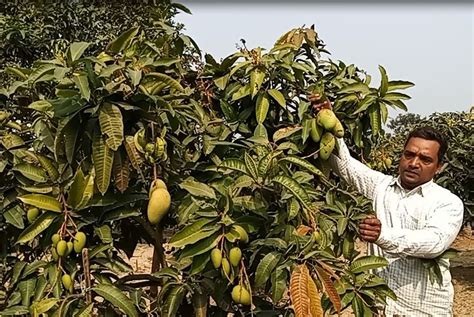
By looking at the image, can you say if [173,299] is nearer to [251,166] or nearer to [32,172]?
[251,166]

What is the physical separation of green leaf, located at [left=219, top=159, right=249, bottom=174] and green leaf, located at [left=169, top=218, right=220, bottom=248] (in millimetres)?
181

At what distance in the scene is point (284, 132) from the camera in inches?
76.0

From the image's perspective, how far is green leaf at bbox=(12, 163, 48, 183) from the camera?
166cm

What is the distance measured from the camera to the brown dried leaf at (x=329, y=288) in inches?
53.5

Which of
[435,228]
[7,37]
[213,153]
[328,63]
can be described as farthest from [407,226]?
[7,37]

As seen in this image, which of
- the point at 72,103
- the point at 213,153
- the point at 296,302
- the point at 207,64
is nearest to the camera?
the point at 296,302

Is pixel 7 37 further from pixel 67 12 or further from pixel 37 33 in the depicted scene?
pixel 67 12

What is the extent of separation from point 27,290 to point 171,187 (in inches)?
18.5

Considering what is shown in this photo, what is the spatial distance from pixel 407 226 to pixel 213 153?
2.63 feet

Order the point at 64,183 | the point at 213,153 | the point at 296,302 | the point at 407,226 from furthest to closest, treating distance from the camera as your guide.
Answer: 1. the point at 407,226
2. the point at 213,153
3. the point at 64,183
4. the point at 296,302

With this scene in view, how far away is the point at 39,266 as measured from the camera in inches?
66.6

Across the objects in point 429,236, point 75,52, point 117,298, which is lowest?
point 117,298

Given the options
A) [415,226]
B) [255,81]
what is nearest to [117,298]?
[255,81]

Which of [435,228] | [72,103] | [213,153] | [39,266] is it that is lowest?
[39,266]
